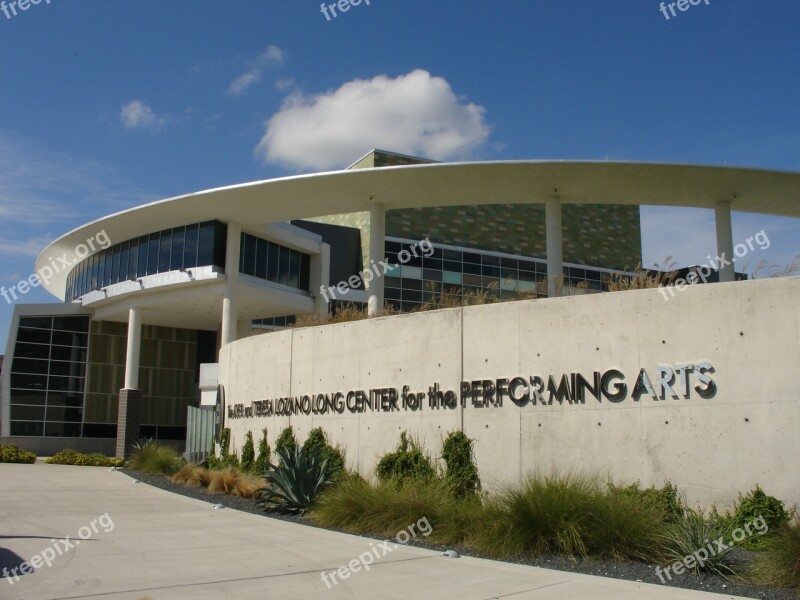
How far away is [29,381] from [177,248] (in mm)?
10215

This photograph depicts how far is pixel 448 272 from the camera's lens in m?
48.9

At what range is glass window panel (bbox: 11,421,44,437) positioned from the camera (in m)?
36.6

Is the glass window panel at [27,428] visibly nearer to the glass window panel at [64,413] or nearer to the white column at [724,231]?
the glass window panel at [64,413]

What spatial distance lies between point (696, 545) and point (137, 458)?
20057 millimetres

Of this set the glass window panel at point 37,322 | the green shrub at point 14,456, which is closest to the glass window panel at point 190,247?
the glass window panel at point 37,322

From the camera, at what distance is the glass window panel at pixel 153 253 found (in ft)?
115

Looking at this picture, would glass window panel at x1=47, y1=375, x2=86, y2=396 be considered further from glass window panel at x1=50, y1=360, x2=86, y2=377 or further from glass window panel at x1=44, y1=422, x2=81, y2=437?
glass window panel at x1=44, y1=422, x2=81, y2=437

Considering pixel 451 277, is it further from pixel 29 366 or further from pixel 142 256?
pixel 29 366

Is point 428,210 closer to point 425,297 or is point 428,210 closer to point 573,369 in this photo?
point 425,297

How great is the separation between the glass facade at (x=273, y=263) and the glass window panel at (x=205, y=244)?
5.07ft

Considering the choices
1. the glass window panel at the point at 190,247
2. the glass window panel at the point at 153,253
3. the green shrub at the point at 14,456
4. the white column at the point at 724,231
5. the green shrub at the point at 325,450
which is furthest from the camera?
the glass window panel at the point at 153,253

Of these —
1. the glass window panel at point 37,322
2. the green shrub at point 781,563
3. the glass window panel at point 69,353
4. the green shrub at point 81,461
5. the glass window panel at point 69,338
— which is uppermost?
the glass window panel at point 37,322

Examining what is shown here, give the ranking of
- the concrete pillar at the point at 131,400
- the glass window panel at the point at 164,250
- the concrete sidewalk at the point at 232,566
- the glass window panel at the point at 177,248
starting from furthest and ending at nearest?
the glass window panel at the point at 164,250 → the concrete pillar at the point at 131,400 → the glass window panel at the point at 177,248 → the concrete sidewalk at the point at 232,566

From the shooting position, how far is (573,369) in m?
12.4
